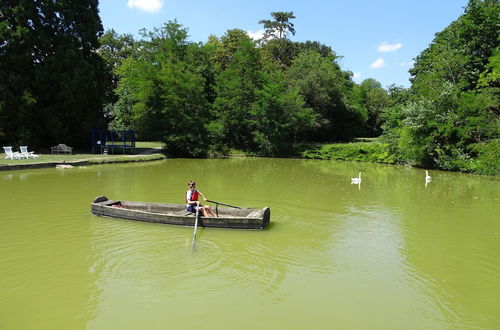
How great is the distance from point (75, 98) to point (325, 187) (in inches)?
996

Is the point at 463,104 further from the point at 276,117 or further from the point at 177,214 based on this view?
the point at 177,214

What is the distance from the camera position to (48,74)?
34281mm

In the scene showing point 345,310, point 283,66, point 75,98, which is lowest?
point 345,310

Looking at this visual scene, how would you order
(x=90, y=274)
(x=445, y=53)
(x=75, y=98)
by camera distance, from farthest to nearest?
(x=75, y=98) < (x=445, y=53) < (x=90, y=274)

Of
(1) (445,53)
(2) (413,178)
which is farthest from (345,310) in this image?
(1) (445,53)

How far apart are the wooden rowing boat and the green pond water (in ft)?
0.92

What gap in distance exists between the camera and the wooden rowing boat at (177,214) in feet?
40.2

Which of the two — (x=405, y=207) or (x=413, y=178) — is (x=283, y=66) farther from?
(x=405, y=207)

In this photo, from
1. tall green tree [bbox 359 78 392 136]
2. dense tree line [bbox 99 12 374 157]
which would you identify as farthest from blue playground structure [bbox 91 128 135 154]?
tall green tree [bbox 359 78 392 136]

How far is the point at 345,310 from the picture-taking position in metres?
7.45

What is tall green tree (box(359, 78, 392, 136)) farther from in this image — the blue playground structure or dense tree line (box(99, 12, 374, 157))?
the blue playground structure

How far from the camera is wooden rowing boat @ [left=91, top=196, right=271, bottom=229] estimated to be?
40.2 ft

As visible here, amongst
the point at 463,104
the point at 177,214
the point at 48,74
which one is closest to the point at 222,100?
the point at 48,74

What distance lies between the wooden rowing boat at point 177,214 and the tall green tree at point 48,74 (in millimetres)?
23951
